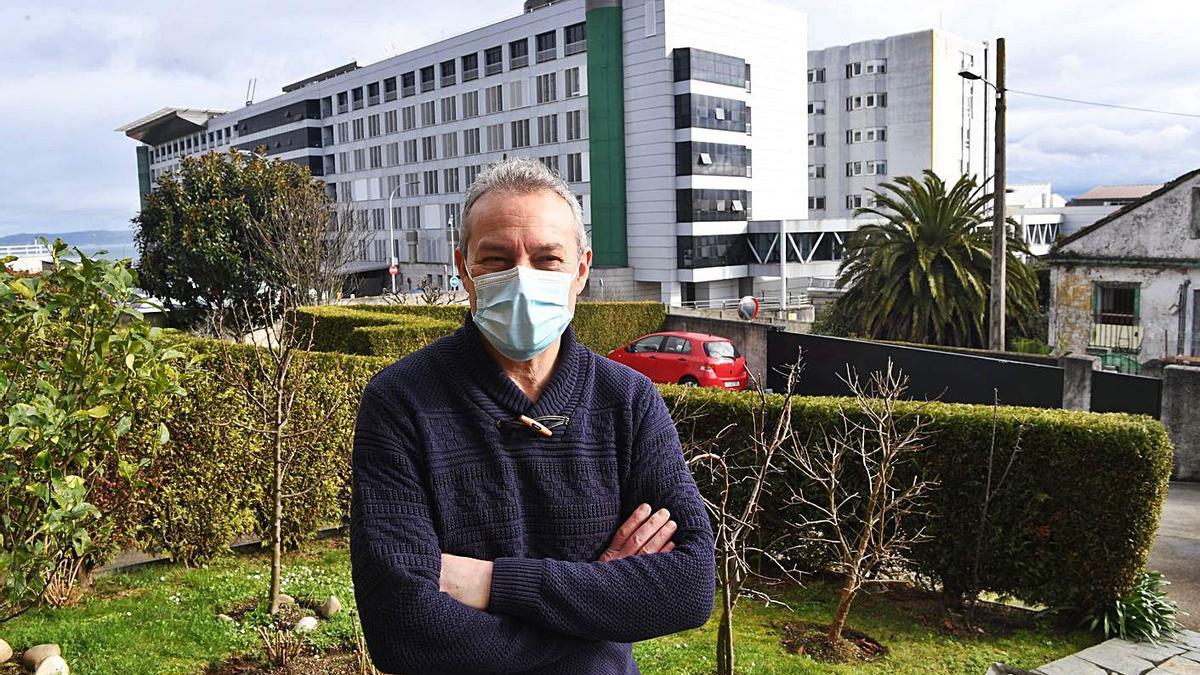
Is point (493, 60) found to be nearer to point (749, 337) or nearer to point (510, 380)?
point (749, 337)

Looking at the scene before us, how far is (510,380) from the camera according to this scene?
2510 mm

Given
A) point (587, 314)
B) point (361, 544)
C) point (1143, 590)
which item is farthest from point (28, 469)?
point (587, 314)

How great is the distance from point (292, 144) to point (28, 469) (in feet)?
279

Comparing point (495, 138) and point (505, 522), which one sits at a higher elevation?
point (495, 138)

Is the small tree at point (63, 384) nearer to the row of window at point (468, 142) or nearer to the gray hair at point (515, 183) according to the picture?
the gray hair at point (515, 183)

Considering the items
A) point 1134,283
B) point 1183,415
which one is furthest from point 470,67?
point 1183,415

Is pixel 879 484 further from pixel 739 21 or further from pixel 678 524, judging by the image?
pixel 739 21

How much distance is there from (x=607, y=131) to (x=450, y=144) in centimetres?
1586

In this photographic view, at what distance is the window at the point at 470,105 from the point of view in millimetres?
65938

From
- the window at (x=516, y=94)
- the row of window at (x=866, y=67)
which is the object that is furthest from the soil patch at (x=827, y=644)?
the row of window at (x=866, y=67)

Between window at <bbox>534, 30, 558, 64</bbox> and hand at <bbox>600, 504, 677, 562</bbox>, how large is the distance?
6014 centimetres

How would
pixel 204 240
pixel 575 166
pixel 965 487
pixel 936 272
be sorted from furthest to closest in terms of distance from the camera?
pixel 575 166 → pixel 204 240 → pixel 936 272 → pixel 965 487

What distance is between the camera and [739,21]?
59.8m

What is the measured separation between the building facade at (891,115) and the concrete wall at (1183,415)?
53920mm
